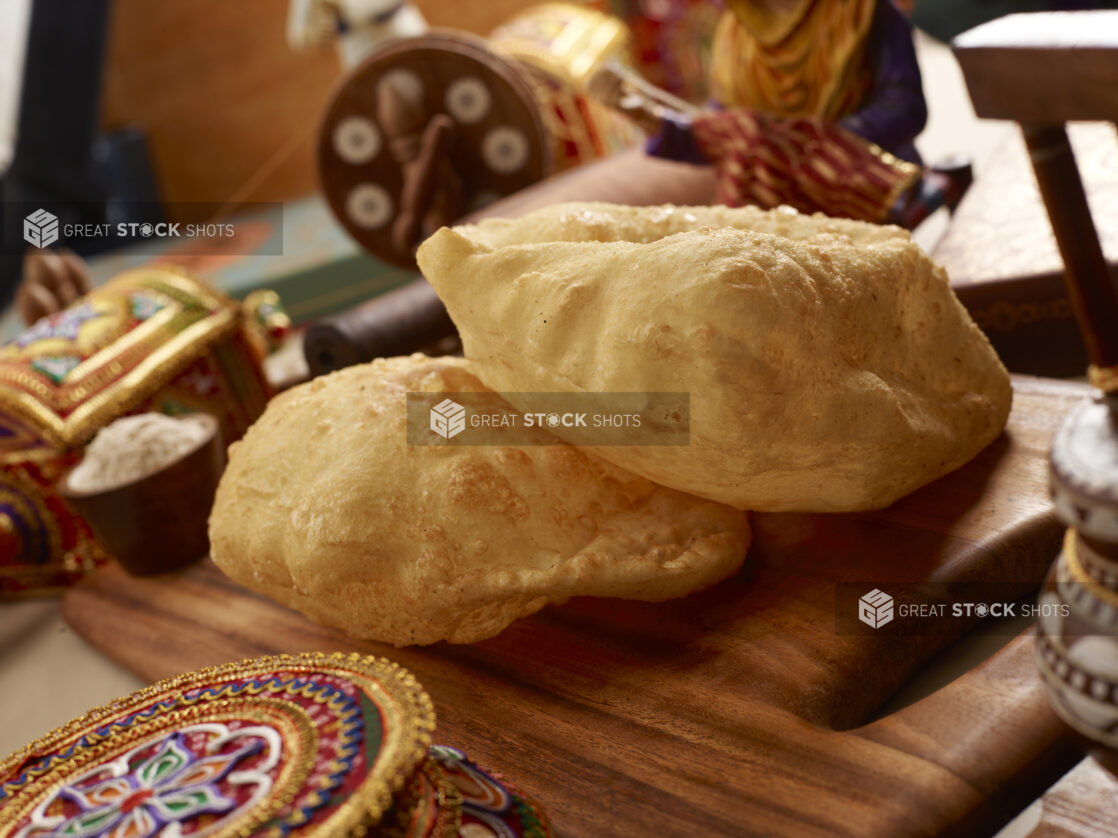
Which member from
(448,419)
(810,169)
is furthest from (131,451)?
(810,169)

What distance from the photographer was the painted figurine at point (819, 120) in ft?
4.82

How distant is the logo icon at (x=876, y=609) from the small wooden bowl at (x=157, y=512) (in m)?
0.82

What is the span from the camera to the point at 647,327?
0.71 meters

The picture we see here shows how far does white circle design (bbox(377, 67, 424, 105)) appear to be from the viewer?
1973 millimetres

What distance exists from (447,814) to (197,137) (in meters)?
3.30

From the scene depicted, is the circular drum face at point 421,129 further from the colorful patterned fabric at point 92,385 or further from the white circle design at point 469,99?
the colorful patterned fabric at point 92,385

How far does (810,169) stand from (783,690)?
0.94m

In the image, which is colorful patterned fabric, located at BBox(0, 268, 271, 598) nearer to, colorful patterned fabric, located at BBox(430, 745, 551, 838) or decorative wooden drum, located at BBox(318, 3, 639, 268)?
decorative wooden drum, located at BBox(318, 3, 639, 268)

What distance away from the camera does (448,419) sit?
888mm

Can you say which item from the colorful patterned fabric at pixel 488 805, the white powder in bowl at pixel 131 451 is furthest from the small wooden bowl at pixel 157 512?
the colorful patterned fabric at pixel 488 805

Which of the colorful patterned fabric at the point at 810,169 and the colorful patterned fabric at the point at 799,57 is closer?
the colorful patterned fabric at the point at 810,169

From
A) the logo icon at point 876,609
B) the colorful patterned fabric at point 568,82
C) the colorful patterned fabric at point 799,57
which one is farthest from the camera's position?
the colorful patterned fabric at point 568,82

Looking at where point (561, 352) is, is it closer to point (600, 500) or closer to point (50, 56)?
point (600, 500)

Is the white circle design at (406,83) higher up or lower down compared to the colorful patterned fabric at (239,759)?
higher up
